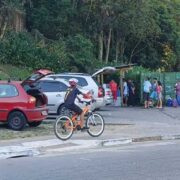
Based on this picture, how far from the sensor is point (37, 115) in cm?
1880

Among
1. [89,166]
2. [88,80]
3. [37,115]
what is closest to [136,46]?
[88,80]

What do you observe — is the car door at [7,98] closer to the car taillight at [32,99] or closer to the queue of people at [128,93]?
the car taillight at [32,99]

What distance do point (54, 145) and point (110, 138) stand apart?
2.06 metres

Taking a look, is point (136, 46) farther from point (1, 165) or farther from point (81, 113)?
point (1, 165)

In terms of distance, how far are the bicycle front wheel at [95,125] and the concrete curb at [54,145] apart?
0.98m

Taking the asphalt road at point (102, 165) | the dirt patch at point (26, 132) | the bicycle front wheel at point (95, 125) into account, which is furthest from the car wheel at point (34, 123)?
the asphalt road at point (102, 165)

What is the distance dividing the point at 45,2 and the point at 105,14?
4707 mm

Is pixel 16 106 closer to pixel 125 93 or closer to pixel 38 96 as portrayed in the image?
pixel 38 96

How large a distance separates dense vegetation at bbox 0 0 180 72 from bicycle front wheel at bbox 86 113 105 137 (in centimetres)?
1941

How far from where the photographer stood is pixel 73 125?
1705cm

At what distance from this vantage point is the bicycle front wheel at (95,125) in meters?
17.5

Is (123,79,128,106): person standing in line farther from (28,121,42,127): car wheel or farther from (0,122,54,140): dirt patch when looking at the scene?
(28,121,42,127): car wheel

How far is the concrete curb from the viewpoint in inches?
569

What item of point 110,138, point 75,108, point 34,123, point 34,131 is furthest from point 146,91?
point 75,108
